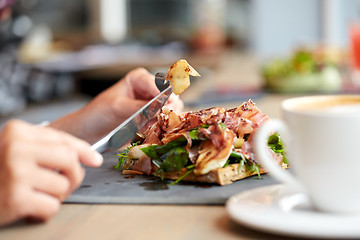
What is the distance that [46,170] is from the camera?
0.58 metres

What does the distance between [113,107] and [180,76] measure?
28 centimetres

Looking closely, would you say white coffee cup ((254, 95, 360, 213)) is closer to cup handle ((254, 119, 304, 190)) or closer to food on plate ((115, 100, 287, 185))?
cup handle ((254, 119, 304, 190))

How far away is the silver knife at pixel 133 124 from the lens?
2.64 ft

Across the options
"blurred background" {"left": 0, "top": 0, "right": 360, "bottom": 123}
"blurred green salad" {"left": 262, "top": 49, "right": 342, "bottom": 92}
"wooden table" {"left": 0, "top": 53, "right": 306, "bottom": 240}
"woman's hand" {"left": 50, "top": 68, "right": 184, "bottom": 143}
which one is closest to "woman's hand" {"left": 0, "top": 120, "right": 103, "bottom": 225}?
"wooden table" {"left": 0, "top": 53, "right": 306, "bottom": 240}

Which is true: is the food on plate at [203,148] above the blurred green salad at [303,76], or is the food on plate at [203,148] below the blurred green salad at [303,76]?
above

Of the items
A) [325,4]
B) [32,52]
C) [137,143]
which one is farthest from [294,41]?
[137,143]

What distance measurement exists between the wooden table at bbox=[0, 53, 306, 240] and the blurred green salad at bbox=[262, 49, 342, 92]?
4.60 feet

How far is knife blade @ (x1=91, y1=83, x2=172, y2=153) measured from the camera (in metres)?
0.80

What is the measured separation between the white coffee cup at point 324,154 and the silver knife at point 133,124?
0.27 m

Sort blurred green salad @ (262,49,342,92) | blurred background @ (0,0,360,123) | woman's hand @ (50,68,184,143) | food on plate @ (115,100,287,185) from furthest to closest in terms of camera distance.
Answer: blurred background @ (0,0,360,123)
blurred green salad @ (262,49,342,92)
woman's hand @ (50,68,184,143)
food on plate @ (115,100,287,185)

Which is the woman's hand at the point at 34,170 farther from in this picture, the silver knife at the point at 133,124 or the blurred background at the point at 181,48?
the blurred background at the point at 181,48

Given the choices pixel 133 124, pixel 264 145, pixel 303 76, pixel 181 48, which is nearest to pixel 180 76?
pixel 133 124

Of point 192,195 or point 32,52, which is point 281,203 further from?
point 32,52

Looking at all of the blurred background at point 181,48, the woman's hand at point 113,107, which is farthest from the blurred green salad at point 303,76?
the woman's hand at point 113,107
